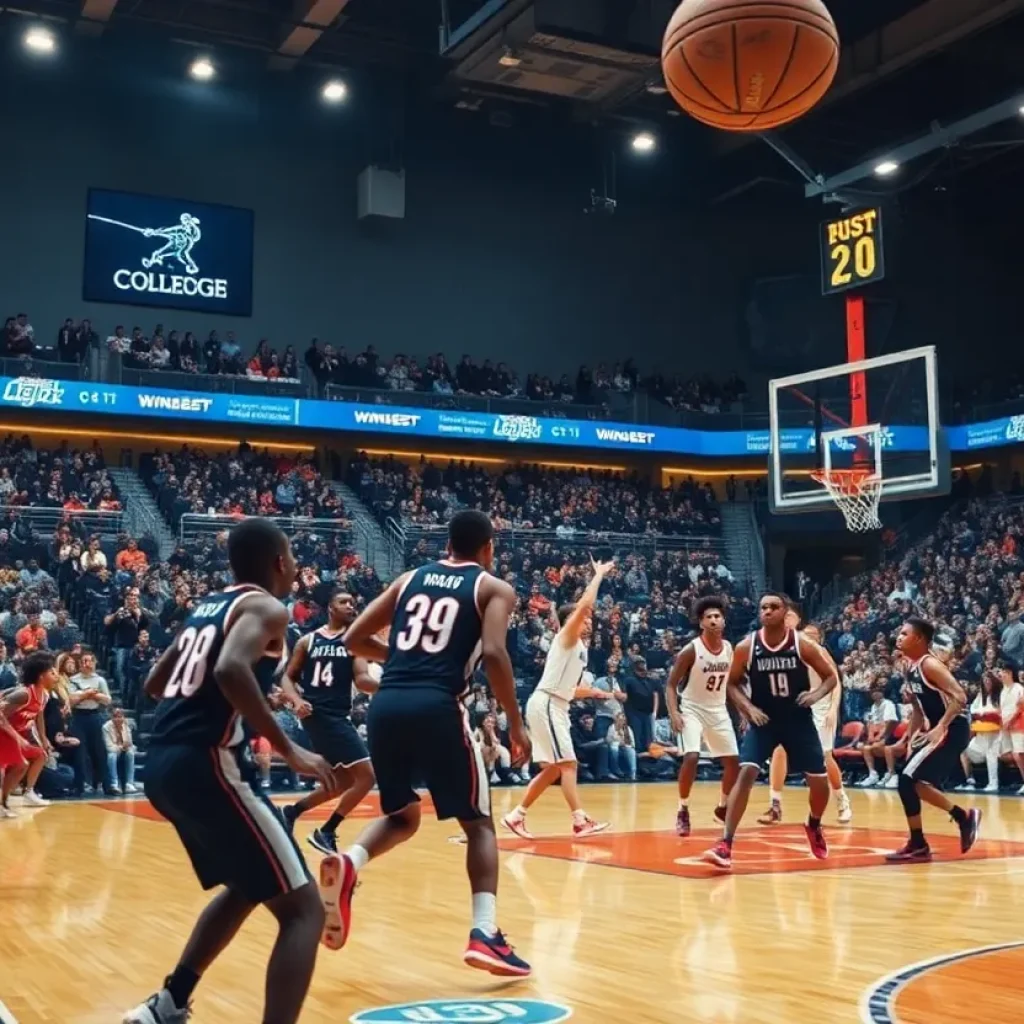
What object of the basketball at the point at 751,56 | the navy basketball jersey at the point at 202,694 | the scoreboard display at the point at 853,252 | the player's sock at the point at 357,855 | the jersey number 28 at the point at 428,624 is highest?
the scoreboard display at the point at 853,252

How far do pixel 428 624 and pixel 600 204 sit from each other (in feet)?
80.2

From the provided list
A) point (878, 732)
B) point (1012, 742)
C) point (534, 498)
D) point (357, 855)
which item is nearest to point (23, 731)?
point (357, 855)

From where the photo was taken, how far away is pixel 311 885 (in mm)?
3680

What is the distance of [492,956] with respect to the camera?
15.7 ft

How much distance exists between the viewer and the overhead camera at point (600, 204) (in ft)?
92.1

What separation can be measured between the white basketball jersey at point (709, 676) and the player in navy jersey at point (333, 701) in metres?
3.12

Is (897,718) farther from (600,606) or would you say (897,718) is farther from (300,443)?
(300,443)

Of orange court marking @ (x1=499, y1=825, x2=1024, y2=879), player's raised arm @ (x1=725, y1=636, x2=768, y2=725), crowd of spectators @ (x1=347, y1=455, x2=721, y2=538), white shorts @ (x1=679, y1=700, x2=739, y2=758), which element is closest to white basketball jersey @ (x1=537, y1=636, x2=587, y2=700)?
white shorts @ (x1=679, y1=700, x2=739, y2=758)

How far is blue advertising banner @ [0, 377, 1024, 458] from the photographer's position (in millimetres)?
22859

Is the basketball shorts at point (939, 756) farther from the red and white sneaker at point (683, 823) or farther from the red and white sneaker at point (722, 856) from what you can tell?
the red and white sneaker at point (683, 823)

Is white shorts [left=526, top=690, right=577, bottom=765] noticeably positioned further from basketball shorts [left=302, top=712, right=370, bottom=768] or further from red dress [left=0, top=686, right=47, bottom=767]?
red dress [left=0, top=686, right=47, bottom=767]

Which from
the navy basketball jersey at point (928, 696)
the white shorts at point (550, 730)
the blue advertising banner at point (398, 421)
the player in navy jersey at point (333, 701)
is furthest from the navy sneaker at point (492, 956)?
the blue advertising banner at point (398, 421)

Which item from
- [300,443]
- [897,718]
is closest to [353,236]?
[300,443]

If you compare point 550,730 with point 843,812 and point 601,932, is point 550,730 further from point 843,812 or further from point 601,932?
point 601,932
